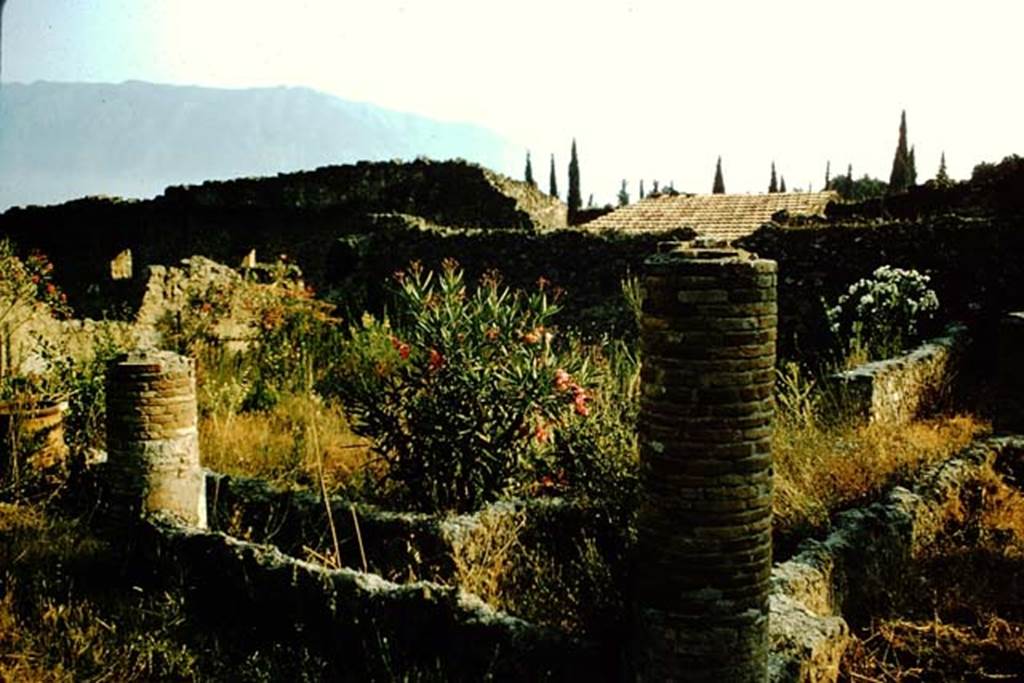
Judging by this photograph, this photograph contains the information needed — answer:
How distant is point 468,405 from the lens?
19.6 ft

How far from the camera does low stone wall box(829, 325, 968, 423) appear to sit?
25.8 feet

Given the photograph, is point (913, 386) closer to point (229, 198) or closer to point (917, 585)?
point (917, 585)

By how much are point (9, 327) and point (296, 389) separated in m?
3.28

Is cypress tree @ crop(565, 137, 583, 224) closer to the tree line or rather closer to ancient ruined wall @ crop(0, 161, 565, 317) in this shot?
the tree line

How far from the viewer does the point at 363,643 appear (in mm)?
4273

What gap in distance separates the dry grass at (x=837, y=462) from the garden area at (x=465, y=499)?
2cm

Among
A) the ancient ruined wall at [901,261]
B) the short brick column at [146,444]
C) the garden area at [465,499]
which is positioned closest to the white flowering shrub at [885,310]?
the ancient ruined wall at [901,261]

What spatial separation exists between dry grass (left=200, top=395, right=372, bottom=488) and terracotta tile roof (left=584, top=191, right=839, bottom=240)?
9946 mm

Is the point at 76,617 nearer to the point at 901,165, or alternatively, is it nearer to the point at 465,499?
the point at 465,499

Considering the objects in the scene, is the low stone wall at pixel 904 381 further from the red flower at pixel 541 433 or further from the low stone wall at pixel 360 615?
the low stone wall at pixel 360 615

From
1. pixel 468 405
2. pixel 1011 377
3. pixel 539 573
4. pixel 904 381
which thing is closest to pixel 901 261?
pixel 904 381

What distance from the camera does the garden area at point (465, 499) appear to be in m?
4.45

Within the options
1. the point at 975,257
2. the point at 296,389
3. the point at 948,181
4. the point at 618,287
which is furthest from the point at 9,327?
the point at 948,181

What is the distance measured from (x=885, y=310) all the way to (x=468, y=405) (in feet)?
22.4
